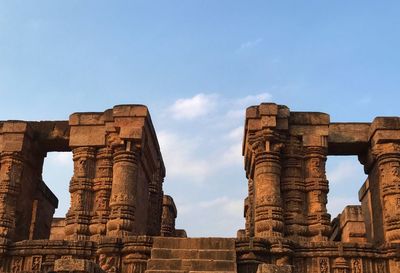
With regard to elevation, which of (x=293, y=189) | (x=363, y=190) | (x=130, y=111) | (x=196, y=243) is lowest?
(x=196, y=243)

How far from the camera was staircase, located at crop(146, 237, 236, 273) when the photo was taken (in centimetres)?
1067

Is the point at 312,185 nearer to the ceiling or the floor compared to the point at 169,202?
nearer to the floor

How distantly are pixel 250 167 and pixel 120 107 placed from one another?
4.45m

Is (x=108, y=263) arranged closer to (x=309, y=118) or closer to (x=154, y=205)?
(x=154, y=205)

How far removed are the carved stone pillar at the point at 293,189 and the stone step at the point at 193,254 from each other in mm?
2934

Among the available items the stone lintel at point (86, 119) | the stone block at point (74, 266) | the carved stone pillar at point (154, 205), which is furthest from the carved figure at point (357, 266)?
the stone lintel at point (86, 119)

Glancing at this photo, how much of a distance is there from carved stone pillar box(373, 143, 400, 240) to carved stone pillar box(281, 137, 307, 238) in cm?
198

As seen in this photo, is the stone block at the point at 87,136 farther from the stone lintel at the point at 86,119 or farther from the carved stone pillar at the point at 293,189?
the carved stone pillar at the point at 293,189

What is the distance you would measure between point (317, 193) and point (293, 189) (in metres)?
0.61

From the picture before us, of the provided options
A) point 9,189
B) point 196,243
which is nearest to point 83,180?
point 9,189

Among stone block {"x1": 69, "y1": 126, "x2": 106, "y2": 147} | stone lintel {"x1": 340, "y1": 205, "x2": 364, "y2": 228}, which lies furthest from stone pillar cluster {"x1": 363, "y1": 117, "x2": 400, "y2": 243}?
stone block {"x1": 69, "y1": 126, "x2": 106, "y2": 147}

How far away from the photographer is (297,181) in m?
14.0

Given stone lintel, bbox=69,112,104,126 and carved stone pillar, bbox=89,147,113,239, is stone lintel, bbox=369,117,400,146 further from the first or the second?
stone lintel, bbox=69,112,104,126

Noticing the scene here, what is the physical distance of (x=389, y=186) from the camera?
13562 mm
